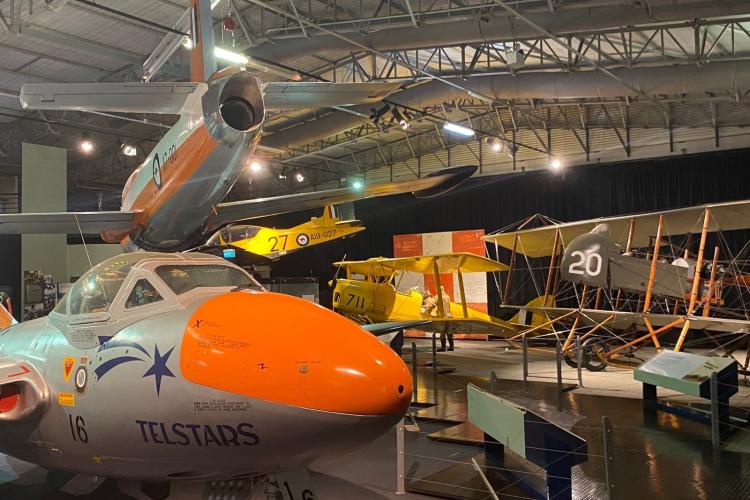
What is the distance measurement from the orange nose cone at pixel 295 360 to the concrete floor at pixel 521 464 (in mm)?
945

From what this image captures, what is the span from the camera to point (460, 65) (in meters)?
14.4

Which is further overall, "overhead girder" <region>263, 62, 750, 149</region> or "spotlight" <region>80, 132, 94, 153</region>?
"spotlight" <region>80, 132, 94, 153</region>

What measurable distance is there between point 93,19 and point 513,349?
1267 cm

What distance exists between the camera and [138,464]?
2.98 meters

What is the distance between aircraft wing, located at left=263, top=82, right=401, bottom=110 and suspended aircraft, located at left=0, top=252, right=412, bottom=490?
358cm

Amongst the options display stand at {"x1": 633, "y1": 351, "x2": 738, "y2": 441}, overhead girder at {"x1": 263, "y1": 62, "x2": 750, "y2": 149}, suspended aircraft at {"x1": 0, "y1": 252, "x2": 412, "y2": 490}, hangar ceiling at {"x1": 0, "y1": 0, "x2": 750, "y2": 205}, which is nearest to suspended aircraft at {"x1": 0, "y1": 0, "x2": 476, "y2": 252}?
hangar ceiling at {"x1": 0, "y1": 0, "x2": 750, "y2": 205}

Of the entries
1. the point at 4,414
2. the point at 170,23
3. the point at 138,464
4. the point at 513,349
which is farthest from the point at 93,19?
the point at 513,349

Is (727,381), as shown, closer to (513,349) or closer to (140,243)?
(140,243)

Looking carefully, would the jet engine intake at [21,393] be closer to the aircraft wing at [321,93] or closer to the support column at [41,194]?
the aircraft wing at [321,93]

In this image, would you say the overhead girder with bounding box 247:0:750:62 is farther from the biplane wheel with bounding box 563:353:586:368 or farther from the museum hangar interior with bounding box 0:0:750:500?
the biplane wheel with bounding box 563:353:586:368

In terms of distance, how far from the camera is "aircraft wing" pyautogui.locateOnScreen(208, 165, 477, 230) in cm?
740

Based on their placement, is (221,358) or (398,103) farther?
(398,103)

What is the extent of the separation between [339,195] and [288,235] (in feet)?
33.7

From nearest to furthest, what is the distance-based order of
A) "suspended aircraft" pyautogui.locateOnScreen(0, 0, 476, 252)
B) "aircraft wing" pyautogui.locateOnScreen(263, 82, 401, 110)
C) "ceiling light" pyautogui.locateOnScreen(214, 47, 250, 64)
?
"suspended aircraft" pyautogui.locateOnScreen(0, 0, 476, 252) → "aircraft wing" pyautogui.locateOnScreen(263, 82, 401, 110) → "ceiling light" pyautogui.locateOnScreen(214, 47, 250, 64)
